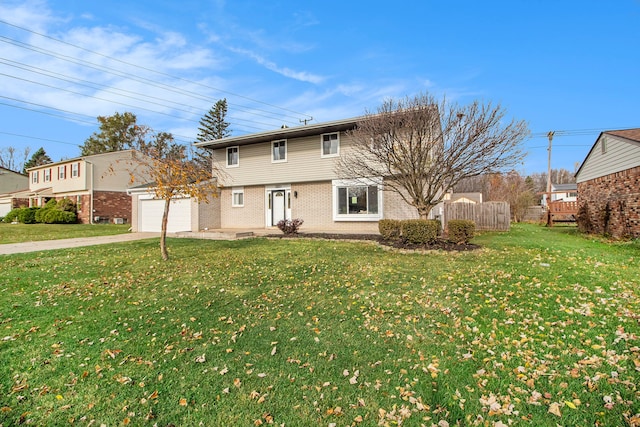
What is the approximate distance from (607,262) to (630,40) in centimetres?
948

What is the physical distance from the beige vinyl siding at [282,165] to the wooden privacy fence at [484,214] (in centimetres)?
778

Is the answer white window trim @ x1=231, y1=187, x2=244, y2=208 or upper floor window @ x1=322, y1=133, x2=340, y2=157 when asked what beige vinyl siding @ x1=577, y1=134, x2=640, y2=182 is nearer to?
upper floor window @ x1=322, y1=133, x2=340, y2=157

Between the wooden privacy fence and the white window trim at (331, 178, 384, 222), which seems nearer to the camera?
the white window trim at (331, 178, 384, 222)

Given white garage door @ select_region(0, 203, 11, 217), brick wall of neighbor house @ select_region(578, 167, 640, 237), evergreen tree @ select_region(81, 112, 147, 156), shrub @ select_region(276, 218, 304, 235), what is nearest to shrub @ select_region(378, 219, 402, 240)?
shrub @ select_region(276, 218, 304, 235)

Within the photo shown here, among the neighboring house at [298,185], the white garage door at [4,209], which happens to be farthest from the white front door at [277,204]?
the white garage door at [4,209]

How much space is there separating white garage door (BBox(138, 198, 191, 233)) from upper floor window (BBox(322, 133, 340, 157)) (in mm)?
7778

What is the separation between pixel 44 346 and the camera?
4.06 m

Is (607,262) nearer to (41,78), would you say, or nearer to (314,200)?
(314,200)

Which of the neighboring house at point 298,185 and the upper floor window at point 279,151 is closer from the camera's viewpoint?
the neighboring house at point 298,185

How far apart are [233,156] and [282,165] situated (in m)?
3.51

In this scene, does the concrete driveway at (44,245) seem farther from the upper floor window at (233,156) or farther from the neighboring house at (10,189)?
the neighboring house at (10,189)

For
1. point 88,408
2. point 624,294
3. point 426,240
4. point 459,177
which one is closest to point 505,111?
point 459,177

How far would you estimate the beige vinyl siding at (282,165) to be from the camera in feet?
50.4

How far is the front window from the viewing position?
565 inches
